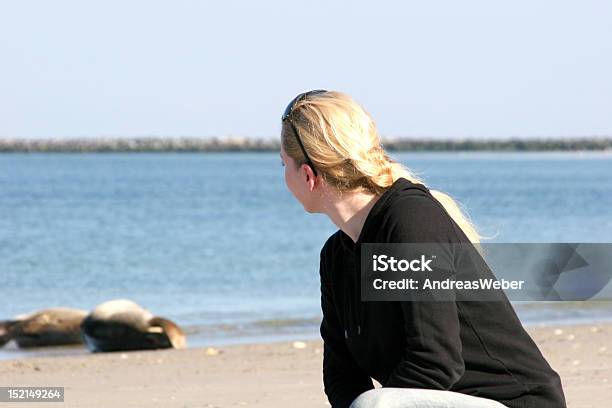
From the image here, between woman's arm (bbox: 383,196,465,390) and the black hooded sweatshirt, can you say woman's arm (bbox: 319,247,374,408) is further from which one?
woman's arm (bbox: 383,196,465,390)

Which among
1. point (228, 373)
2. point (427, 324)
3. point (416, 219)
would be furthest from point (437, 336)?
point (228, 373)

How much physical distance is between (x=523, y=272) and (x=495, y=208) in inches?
1722

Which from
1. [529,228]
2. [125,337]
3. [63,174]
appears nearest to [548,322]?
[125,337]

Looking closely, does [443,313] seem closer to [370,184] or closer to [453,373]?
[453,373]

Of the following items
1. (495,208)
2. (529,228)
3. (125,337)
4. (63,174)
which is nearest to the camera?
(125,337)

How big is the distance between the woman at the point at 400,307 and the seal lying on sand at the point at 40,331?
10.0 meters

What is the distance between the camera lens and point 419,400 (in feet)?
10.6

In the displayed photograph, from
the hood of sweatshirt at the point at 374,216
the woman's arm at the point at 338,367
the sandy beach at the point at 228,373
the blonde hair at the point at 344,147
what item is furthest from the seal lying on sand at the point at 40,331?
the blonde hair at the point at 344,147

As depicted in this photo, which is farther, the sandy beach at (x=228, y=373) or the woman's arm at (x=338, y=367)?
the sandy beach at (x=228, y=373)

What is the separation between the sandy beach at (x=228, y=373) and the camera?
7.56 meters

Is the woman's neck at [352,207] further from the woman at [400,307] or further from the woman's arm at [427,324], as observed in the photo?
the woman's arm at [427,324]

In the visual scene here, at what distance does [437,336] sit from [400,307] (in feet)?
0.46

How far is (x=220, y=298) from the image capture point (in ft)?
62.6

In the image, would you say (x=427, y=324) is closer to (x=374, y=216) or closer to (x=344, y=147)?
(x=374, y=216)
